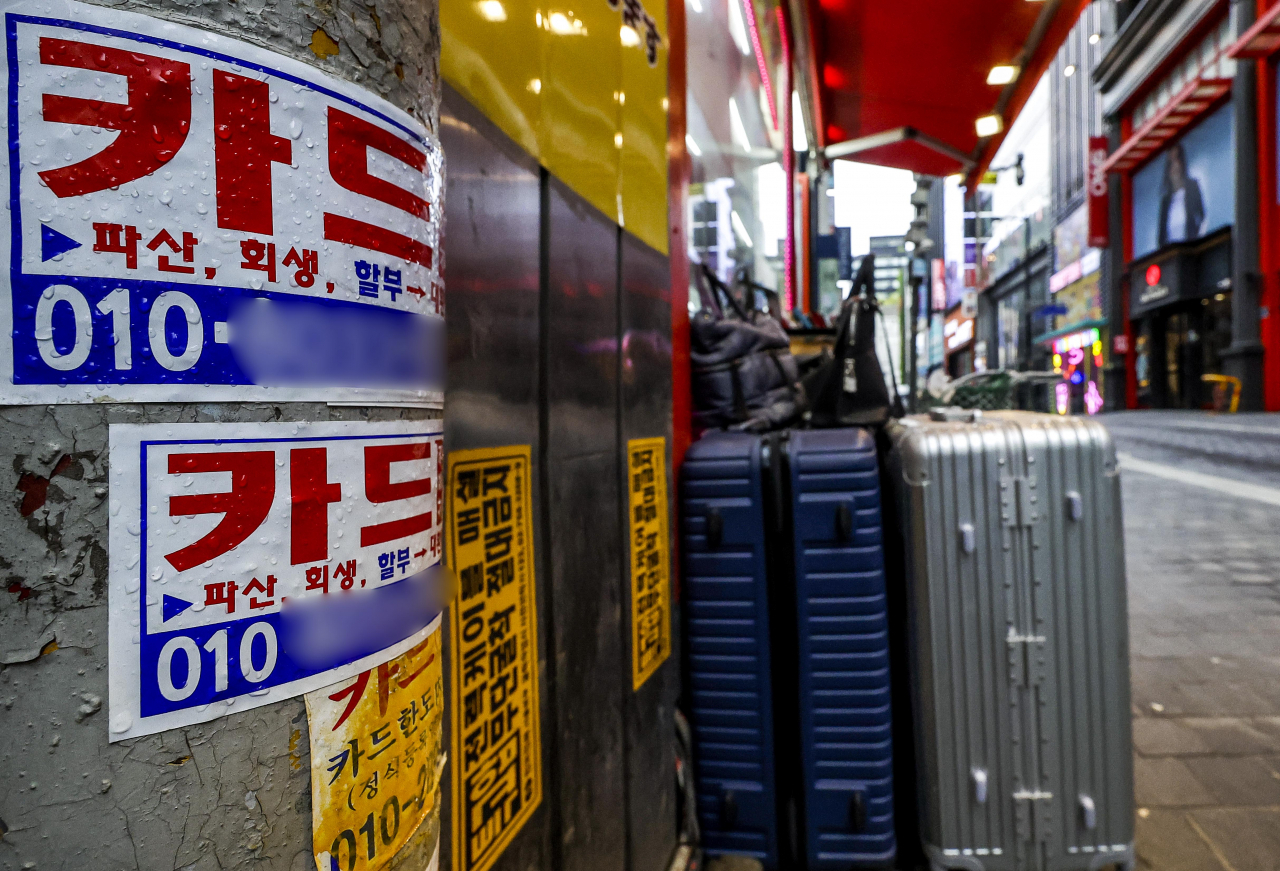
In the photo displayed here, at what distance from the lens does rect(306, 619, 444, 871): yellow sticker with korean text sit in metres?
0.56

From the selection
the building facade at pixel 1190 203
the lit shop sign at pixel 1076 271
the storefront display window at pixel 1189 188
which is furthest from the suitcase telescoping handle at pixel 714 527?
the lit shop sign at pixel 1076 271

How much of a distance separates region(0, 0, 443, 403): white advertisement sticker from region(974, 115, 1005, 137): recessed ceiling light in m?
7.59

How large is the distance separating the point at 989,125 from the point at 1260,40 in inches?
562

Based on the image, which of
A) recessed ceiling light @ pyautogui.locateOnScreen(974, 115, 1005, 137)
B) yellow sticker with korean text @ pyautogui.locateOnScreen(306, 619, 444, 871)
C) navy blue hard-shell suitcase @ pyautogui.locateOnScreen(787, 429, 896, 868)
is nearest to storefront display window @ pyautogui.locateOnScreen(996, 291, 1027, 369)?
recessed ceiling light @ pyautogui.locateOnScreen(974, 115, 1005, 137)

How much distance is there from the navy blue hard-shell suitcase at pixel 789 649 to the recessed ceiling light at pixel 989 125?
19.4ft

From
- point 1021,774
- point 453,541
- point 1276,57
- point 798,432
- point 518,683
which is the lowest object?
point 1021,774

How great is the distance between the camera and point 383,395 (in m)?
0.60

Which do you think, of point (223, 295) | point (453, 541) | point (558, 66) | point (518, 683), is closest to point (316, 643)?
point (223, 295)

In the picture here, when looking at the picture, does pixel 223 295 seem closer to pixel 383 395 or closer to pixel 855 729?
pixel 383 395

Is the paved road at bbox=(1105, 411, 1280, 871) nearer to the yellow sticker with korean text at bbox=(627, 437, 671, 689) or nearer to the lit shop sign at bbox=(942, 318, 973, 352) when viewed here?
the yellow sticker with korean text at bbox=(627, 437, 671, 689)

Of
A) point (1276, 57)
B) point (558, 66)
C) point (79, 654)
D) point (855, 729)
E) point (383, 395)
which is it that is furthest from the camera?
point (1276, 57)

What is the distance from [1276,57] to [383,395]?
76.4ft

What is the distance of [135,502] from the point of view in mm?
477

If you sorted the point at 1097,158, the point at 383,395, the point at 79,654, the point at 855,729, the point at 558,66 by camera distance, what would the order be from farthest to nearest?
the point at 1097,158
the point at 855,729
the point at 558,66
the point at 383,395
the point at 79,654
